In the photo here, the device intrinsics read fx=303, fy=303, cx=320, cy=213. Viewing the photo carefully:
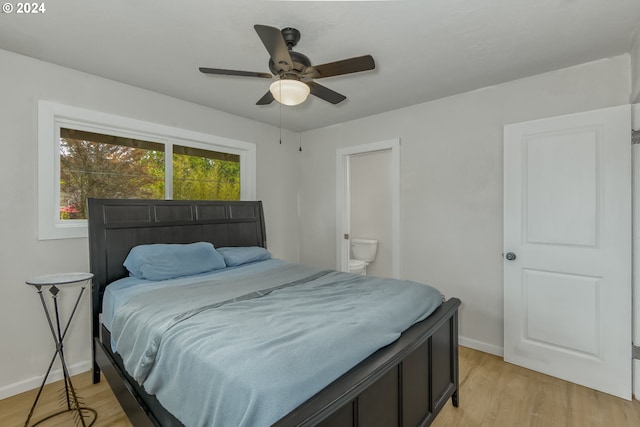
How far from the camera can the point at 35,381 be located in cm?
233

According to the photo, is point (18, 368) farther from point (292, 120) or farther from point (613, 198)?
point (613, 198)

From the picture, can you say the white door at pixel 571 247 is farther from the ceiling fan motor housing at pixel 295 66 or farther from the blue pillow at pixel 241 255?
the blue pillow at pixel 241 255

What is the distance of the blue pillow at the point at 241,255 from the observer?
2.89 meters

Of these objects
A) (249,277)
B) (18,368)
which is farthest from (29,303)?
(249,277)

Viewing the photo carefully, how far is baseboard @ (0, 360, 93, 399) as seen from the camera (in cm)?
221

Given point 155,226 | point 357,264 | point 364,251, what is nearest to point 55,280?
point 155,226

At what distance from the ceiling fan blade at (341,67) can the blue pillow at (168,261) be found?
68.8 inches

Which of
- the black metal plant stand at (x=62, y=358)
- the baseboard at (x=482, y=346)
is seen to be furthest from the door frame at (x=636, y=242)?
the black metal plant stand at (x=62, y=358)

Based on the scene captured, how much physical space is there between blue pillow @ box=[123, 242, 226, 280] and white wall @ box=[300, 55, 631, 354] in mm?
2099

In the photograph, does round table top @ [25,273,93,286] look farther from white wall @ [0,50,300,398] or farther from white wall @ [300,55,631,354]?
white wall @ [300,55,631,354]

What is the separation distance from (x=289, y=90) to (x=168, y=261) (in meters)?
1.65

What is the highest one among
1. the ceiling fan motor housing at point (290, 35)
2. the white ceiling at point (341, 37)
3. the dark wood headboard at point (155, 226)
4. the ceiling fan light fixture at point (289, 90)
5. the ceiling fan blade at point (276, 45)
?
the white ceiling at point (341, 37)

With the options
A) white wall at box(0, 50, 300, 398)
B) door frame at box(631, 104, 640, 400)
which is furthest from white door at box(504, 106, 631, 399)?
white wall at box(0, 50, 300, 398)

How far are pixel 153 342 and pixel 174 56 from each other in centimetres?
202
